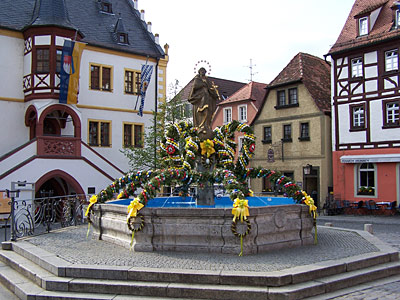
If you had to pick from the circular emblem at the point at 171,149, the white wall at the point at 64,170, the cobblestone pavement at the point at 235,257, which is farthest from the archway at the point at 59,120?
the cobblestone pavement at the point at 235,257

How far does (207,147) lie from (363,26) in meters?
19.2

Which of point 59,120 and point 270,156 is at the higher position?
point 59,120

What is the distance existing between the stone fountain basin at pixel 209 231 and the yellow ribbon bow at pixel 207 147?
12.6 ft

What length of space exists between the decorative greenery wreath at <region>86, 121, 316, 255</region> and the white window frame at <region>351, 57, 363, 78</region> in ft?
53.0

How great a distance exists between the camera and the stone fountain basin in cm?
948

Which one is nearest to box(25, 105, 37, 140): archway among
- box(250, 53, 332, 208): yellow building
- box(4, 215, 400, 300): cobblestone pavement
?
box(4, 215, 400, 300): cobblestone pavement

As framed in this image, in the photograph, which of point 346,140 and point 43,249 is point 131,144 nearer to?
point 346,140

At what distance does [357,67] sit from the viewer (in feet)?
90.0

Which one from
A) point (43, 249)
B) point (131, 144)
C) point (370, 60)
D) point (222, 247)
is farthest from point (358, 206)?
point (43, 249)

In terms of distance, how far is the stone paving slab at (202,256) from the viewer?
8422mm

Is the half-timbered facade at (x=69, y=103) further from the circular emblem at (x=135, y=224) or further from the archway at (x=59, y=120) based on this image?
the circular emblem at (x=135, y=224)

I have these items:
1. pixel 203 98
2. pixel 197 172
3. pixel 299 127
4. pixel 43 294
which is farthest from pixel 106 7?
pixel 43 294

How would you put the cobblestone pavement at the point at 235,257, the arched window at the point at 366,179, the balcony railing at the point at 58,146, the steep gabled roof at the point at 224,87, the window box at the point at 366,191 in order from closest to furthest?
the cobblestone pavement at the point at 235,257
the balcony railing at the point at 58,146
the window box at the point at 366,191
the arched window at the point at 366,179
the steep gabled roof at the point at 224,87

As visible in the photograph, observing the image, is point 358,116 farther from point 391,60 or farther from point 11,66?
point 11,66
